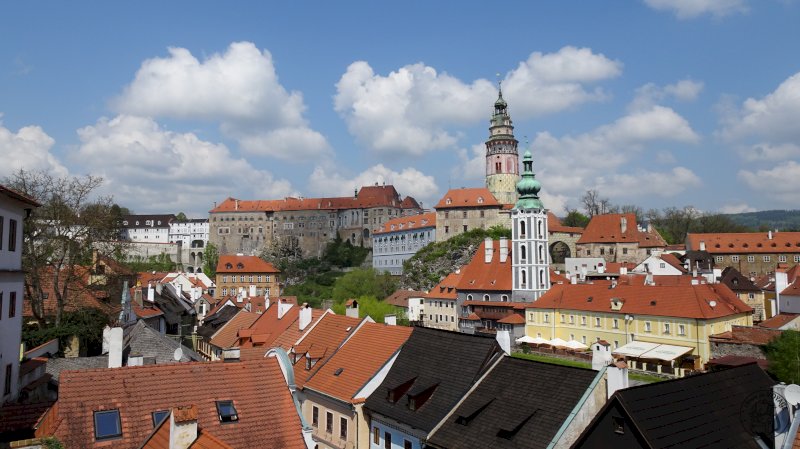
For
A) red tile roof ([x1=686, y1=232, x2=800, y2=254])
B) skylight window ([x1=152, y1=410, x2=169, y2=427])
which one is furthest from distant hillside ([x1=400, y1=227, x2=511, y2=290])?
skylight window ([x1=152, y1=410, x2=169, y2=427])

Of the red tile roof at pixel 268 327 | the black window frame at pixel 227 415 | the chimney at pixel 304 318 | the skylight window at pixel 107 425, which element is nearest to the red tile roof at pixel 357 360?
the chimney at pixel 304 318

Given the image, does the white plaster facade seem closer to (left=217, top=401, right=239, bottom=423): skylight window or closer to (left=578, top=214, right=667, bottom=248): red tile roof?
(left=217, top=401, right=239, bottom=423): skylight window

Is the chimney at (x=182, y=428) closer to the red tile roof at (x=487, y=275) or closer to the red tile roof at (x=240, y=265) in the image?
the red tile roof at (x=487, y=275)

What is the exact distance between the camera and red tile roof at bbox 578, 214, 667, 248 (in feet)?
258

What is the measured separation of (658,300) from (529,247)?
18.9 m

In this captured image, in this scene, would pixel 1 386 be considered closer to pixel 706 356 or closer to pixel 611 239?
pixel 706 356

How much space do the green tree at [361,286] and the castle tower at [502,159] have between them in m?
33.3

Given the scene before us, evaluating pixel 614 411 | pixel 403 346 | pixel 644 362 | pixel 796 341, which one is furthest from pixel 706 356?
pixel 614 411

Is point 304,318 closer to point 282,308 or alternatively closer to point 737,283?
point 282,308

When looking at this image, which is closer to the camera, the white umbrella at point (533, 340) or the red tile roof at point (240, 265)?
the white umbrella at point (533, 340)

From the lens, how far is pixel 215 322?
134 ft

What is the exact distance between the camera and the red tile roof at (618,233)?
78.7 metres

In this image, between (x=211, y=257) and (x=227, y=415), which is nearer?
(x=227, y=415)

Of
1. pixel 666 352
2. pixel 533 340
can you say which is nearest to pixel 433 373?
pixel 666 352
